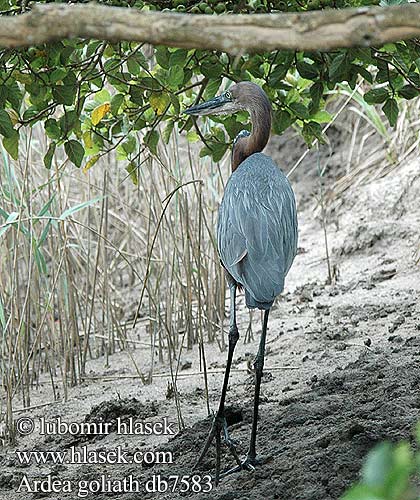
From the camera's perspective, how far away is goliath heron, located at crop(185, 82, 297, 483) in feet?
10.4

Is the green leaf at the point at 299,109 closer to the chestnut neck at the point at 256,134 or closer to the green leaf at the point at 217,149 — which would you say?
the chestnut neck at the point at 256,134

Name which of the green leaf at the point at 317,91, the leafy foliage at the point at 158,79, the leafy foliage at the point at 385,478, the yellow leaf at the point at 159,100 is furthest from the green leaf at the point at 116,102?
the leafy foliage at the point at 385,478

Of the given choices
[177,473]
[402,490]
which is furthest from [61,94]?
[402,490]

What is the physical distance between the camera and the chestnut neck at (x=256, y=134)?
3.64 meters

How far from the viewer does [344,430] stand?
2887 millimetres

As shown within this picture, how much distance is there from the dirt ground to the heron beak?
1276 mm

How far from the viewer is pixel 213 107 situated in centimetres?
374

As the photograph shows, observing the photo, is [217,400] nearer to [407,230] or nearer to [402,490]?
[407,230]

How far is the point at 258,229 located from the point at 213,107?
693mm

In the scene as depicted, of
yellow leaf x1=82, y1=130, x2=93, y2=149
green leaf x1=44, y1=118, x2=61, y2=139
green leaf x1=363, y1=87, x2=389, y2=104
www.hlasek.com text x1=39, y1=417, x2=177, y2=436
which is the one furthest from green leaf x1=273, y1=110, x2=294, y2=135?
www.hlasek.com text x1=39, y1=417, x2=177, y2=436

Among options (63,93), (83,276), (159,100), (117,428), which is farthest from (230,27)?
(83,276)

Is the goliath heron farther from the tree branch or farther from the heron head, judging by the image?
the tree branch

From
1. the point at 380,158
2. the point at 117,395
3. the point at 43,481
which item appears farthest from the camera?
the point at 380,158

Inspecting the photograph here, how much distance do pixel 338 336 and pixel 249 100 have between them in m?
1.57
